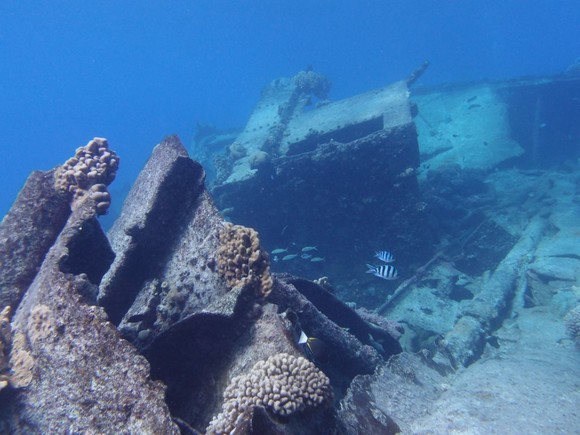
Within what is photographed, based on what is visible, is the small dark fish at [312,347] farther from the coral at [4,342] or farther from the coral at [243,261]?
the coral at [4,342]

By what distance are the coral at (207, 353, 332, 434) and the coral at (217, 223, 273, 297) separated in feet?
3.95

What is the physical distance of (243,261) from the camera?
14.8ft

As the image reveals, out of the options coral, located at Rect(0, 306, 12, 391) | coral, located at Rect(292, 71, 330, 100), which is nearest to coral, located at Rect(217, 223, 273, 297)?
coral, located at Rect(0, 306, 12, 391)

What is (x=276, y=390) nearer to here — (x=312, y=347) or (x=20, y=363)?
(x=312, y=347)

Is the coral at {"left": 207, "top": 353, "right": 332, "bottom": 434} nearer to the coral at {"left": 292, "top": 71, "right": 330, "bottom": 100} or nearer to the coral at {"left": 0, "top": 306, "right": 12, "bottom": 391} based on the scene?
the coral at {"left": 0, "top": 306, "right": 12, "bottom": 391}

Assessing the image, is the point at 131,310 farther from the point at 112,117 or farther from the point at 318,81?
the point at 112,117

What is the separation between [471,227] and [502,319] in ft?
17.0

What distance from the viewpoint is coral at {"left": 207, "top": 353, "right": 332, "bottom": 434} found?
3000 mm

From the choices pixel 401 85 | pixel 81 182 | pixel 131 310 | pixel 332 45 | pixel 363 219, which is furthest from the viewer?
pixel 332 45

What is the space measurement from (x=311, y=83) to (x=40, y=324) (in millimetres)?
22010

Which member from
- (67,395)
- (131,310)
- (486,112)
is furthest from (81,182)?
(486,112)

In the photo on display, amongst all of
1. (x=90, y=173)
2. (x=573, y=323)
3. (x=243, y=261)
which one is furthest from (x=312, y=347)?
(x=573, y=323)

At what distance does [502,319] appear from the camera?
893 cm

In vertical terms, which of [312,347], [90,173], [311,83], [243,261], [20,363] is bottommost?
[20,363]
